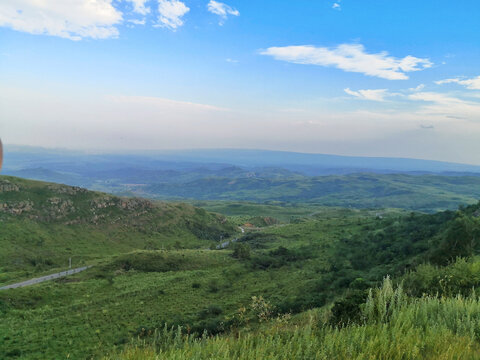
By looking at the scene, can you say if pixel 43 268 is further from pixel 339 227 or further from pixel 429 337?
pixel 339 227

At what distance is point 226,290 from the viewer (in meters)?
54.0

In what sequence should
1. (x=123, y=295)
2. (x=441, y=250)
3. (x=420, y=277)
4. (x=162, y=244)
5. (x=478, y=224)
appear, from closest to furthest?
(x=420, y=277) < (x=441, y=250) < (x=478, y=224) < (x=123, y=295) < (x=162, y=244)

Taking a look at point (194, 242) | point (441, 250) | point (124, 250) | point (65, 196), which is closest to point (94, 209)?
point (65, 196)

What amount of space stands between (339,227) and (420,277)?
106735mm

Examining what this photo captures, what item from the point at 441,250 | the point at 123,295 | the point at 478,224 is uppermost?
the point at 478,224

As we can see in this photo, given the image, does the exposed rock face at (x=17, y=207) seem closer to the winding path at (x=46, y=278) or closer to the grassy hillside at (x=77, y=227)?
the grassy hillside at (x=77, y=227)

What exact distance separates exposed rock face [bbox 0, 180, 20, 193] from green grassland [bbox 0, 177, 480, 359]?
49 cm

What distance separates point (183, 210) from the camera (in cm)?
15112

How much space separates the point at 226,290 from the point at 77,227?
77945 mm

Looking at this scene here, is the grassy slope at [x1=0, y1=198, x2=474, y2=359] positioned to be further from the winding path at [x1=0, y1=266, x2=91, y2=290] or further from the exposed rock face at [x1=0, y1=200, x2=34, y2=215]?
the exposed rock face at [x1=0, y1=200, x2=34, y2=215]

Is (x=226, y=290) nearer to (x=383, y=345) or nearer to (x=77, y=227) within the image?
(x=383, y=345)

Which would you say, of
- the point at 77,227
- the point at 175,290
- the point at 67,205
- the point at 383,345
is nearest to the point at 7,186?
the point at 67,205

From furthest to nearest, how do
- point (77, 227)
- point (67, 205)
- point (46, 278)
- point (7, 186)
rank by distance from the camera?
point (67, 205) < point (7, 186) < point (77, 227) < point (46, 278)

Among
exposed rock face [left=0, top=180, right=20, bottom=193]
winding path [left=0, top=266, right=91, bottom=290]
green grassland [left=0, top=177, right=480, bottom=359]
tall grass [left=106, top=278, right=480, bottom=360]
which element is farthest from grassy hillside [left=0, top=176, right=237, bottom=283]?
tall grass [left=106, top=278, right=480, bottom=360]
